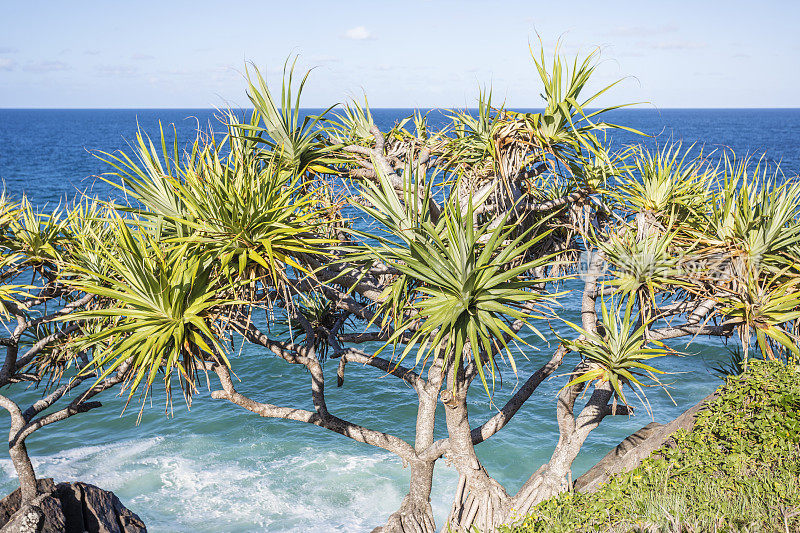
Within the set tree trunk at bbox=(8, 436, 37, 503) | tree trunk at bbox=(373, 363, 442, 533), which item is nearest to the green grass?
tree trunk at bbox=(373, 363, 442, 533)

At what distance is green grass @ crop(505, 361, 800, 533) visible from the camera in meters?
4.99

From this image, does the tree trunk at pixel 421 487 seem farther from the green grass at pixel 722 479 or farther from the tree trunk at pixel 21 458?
the tree trunk at pixel 21 458

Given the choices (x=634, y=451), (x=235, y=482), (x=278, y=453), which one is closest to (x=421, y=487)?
(x=634, y=451)

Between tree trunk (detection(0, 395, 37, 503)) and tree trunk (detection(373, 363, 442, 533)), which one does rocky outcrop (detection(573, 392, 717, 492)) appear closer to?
tree trunk (detection(373, 363, 442, 533))

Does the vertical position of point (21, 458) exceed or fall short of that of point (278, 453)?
it exceeds it

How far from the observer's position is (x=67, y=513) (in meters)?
8.62

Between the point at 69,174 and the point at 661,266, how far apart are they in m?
65.2

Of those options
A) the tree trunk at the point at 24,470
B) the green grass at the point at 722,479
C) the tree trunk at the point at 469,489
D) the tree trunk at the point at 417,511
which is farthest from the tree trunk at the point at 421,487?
the tree trunk at the point at 24,470

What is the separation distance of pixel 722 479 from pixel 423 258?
365 centimetres

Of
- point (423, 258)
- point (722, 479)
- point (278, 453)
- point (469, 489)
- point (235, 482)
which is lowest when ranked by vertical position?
point (278, 453)

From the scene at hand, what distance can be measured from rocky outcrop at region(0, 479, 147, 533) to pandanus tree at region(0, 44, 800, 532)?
451 mm

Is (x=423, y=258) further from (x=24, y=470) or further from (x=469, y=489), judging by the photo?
(x=24, y=470)

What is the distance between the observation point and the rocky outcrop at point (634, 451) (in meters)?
7.55

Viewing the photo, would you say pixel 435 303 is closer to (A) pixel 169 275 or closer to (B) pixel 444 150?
(A) pixel 169 275
